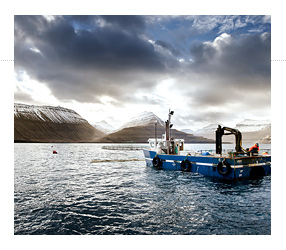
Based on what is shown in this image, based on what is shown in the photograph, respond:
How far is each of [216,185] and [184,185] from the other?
105 inches

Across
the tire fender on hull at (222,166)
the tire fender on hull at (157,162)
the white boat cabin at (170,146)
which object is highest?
the white boat cabin at (170,146)

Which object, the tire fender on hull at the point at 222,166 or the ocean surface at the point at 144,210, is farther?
the tire fender on hull at the point at 222,166

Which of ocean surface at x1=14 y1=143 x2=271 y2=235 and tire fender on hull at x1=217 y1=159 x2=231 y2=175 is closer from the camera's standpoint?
ocean surface at x1=14 y1=143 x2=271 y2=235

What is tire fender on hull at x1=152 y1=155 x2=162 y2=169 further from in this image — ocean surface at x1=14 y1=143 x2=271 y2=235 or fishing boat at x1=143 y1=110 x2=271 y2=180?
ocean surface at x1=14 y1=143 x2=271 y2=235

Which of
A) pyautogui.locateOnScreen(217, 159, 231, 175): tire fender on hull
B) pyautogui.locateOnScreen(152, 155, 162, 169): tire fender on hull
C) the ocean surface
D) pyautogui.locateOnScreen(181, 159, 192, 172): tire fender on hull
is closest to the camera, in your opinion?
the ocean surface

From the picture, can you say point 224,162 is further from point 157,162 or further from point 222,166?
point 157,162

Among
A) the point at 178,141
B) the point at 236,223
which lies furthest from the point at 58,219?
the point at 178,141

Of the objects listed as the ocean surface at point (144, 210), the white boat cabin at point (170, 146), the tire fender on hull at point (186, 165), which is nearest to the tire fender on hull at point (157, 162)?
the white boat cabin at point (170, 146)

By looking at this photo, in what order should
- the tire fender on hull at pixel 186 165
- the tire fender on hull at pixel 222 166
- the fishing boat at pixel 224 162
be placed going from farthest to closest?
the tire fender on hull at pixel 186 165
the fishing boat at pixel 224 162
the tire fender on hull at pixel 222 166

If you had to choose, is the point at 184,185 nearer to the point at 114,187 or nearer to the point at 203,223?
the point at 114,187

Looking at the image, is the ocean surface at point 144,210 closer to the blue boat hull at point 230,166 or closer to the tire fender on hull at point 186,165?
the blue boat hull at point 230,166

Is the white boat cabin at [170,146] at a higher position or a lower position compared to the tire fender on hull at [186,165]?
higher

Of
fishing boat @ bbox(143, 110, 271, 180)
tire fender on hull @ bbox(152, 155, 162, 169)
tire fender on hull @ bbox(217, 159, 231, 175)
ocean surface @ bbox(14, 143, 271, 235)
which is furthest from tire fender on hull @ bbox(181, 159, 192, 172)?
ocean surface @ bbox(14, 143, 271, 235)

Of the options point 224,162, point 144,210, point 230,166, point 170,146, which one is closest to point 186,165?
point 224,162
